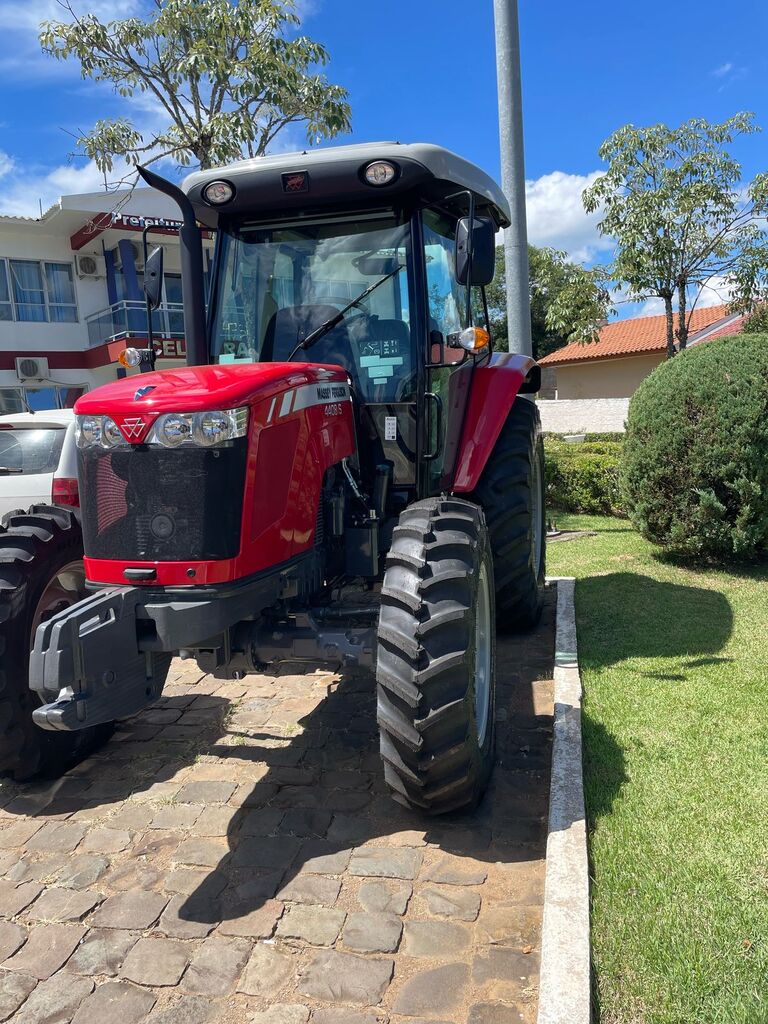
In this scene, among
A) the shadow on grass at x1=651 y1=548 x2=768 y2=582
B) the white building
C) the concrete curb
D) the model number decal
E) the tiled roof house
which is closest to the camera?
the concrete curb

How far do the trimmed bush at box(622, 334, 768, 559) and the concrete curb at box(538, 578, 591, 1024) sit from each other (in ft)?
10.0

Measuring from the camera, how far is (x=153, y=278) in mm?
4043

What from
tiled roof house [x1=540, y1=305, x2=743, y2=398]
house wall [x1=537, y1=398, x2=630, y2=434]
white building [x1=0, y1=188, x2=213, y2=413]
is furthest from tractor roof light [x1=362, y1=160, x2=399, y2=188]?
tiled roof house [x1=540, y1=305, x2=743, y2=398]

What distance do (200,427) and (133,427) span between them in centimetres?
28

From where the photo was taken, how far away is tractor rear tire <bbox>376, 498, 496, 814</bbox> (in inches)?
115

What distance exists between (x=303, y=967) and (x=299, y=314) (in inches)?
114

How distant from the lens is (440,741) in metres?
2.92

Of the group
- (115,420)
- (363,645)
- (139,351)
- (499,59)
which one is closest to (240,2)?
(499,59)

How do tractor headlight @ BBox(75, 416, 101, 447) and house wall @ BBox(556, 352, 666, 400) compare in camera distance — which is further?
house wall @ BBox(556, 352, 666, 400)

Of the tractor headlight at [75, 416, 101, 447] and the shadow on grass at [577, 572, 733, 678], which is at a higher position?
the tractor headlight at [75, 416, 101, 447]

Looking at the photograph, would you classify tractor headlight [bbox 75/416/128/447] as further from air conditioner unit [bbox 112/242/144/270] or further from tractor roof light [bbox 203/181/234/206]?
air conditioner unit [bbox 112/242/144/270]

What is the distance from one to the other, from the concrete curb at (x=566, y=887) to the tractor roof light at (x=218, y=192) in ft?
10.2

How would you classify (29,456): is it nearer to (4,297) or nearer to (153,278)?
(153,278)

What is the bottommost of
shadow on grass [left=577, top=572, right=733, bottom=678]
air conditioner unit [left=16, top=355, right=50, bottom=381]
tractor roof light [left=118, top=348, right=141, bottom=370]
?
shadow on grass [left=577, top=572, right=733, bottom=678]
